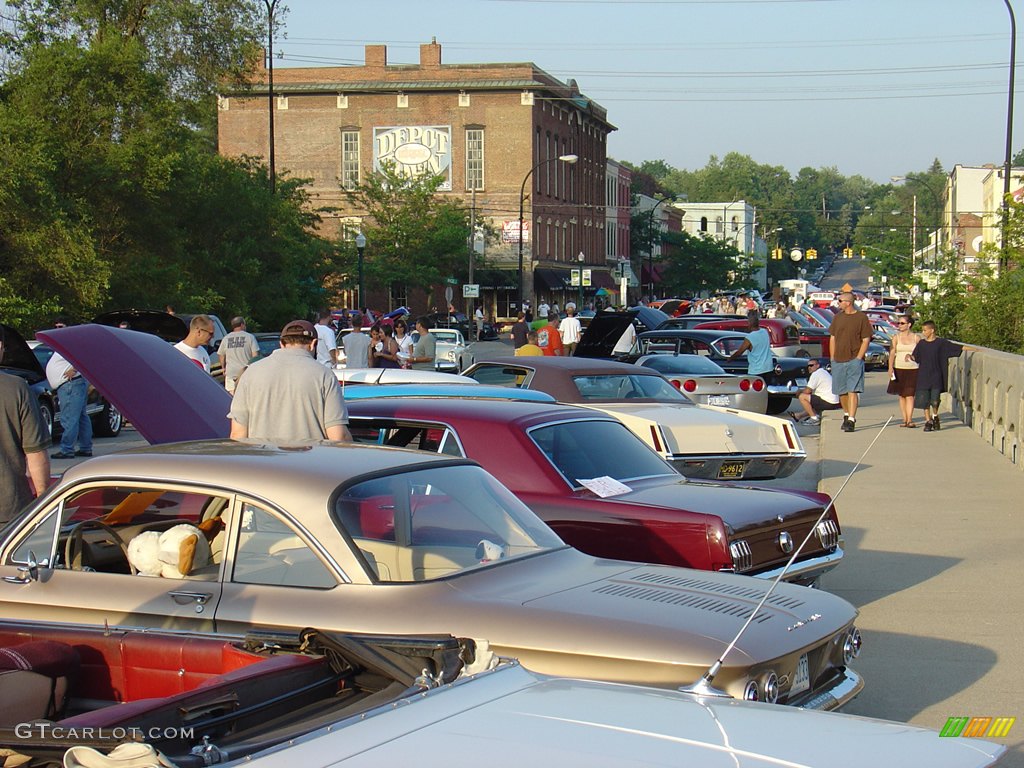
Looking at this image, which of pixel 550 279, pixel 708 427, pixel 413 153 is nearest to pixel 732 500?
pixel 708 427

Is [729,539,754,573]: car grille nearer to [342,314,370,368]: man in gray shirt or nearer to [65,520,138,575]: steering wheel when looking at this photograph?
[65,520,138,575]: steering wheel

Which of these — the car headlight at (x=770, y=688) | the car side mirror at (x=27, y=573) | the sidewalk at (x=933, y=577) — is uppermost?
the car side mirror at (x=27, y=573)

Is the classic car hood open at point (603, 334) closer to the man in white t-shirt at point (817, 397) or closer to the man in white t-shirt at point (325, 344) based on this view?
the man in white t-shirt at point (817, 397)

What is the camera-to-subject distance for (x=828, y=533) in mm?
7652

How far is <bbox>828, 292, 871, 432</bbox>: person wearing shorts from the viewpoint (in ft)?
59.3

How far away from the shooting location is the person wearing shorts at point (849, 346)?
1806 centimetres

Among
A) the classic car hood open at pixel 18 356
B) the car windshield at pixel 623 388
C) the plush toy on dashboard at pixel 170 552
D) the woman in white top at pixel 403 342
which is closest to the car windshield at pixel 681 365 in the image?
the woman in white top at pixel 403 342

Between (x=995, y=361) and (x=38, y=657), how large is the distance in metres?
15.9

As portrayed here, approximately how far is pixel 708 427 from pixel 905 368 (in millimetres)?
8866

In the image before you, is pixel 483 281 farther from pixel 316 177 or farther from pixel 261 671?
pixel 261 671

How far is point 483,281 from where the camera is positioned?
69.1m

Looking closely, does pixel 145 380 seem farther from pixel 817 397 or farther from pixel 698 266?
pixel 698 266

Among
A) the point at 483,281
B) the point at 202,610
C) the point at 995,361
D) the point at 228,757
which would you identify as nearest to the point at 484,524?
the point at 202,610

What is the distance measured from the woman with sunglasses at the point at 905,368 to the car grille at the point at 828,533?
39.6ft
